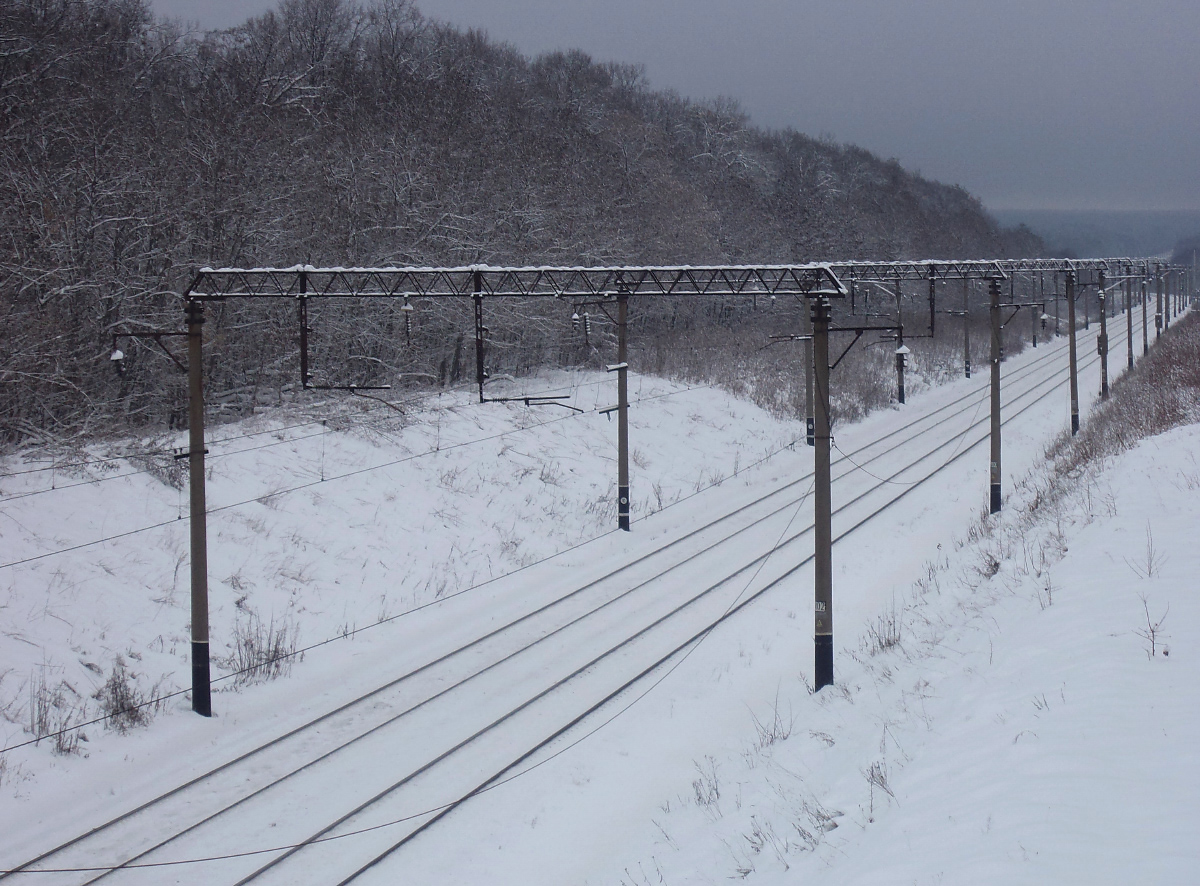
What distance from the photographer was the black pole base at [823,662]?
13.2 m

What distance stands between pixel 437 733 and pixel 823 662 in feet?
18.4

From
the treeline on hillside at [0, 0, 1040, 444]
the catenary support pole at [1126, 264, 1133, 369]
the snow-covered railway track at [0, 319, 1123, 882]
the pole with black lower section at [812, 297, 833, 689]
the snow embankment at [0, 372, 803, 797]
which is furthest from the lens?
the catenary support pole at [1126, 264, 1133, 369]

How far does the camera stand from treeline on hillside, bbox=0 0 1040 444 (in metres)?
19.5

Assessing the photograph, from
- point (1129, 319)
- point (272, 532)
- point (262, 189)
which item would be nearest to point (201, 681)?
point (272, 532)

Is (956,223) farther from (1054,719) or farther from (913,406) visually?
(1054,719)

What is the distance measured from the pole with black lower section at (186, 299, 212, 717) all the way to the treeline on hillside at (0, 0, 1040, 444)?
5.48 m

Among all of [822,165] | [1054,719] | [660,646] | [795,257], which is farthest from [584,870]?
[822,165]

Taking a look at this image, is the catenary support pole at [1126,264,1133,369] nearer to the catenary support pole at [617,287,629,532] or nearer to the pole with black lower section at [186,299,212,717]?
the catenary support pole at [617,287,629,532]

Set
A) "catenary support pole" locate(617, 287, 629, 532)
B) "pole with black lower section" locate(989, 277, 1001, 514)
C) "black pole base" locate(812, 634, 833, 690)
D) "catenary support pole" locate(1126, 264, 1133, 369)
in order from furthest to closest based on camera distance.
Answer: "catenary support pole" locate(1126, 264, 1133, 369)
"pole with black lower section" locate(989, 277, 1001, 514)
"catenary support pole" locate(617, 287, 629, 532)
"black pole base" locate(812, 634, 833, 690)

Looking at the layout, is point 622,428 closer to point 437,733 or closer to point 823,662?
point 823,662

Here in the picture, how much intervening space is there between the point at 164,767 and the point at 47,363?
10331mm

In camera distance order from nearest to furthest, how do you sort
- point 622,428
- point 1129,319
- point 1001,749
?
point 1001,749 < point 622,428 < point 1129,319

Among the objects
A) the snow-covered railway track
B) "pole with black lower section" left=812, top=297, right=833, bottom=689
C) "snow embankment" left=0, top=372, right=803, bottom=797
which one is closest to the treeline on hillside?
"snow embankment" left=0, top=372, right=803, bottom=797

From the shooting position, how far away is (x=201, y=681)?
1272 cm
